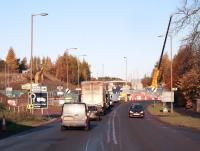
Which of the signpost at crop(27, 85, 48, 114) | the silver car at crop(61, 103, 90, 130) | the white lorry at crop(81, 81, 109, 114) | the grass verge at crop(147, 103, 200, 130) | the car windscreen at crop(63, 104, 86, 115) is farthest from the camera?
the white lorry at crop(81, 81, 109, 114)

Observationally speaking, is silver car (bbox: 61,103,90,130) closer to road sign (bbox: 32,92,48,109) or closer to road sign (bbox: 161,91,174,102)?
road sign (bbox: 32,92,48,109)

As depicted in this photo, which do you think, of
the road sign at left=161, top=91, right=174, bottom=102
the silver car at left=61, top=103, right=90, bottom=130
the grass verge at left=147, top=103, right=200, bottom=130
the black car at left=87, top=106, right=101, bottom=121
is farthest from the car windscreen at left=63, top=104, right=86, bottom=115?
the road sign at left=161, top=91, right=174, bottom=102

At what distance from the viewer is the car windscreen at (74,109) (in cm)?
3678

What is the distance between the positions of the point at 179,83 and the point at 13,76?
6055 centimetres

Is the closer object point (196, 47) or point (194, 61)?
point (196, 47)

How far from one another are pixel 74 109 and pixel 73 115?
1.46ft

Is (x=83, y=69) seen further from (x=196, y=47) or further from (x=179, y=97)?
(x=196, y=47)

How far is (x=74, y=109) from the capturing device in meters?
36.8

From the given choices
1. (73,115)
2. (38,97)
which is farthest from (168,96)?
(73,115)

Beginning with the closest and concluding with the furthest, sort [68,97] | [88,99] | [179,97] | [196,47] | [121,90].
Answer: [196,47]
[88,99]
[68,97]
[179,97]
[121,90]

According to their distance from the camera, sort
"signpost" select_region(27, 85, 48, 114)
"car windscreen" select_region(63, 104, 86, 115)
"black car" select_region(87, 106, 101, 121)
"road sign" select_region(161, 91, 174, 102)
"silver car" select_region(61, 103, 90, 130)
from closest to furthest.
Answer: "silver car" select_region(61, 103, 90, 130) < "car windscreen" select_region(63, 104, 86, 115) < "signpost" select_region(27, 85, 48, 114) < "black car" select_region(87, 106, 101, 121) < "road sign" select_region(161, 91, 174, 102)

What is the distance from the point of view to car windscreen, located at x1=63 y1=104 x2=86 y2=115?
1448 inches

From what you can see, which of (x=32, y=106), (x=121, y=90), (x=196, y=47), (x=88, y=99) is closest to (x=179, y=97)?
(x=88, y=99)

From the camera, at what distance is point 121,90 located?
558 ft
